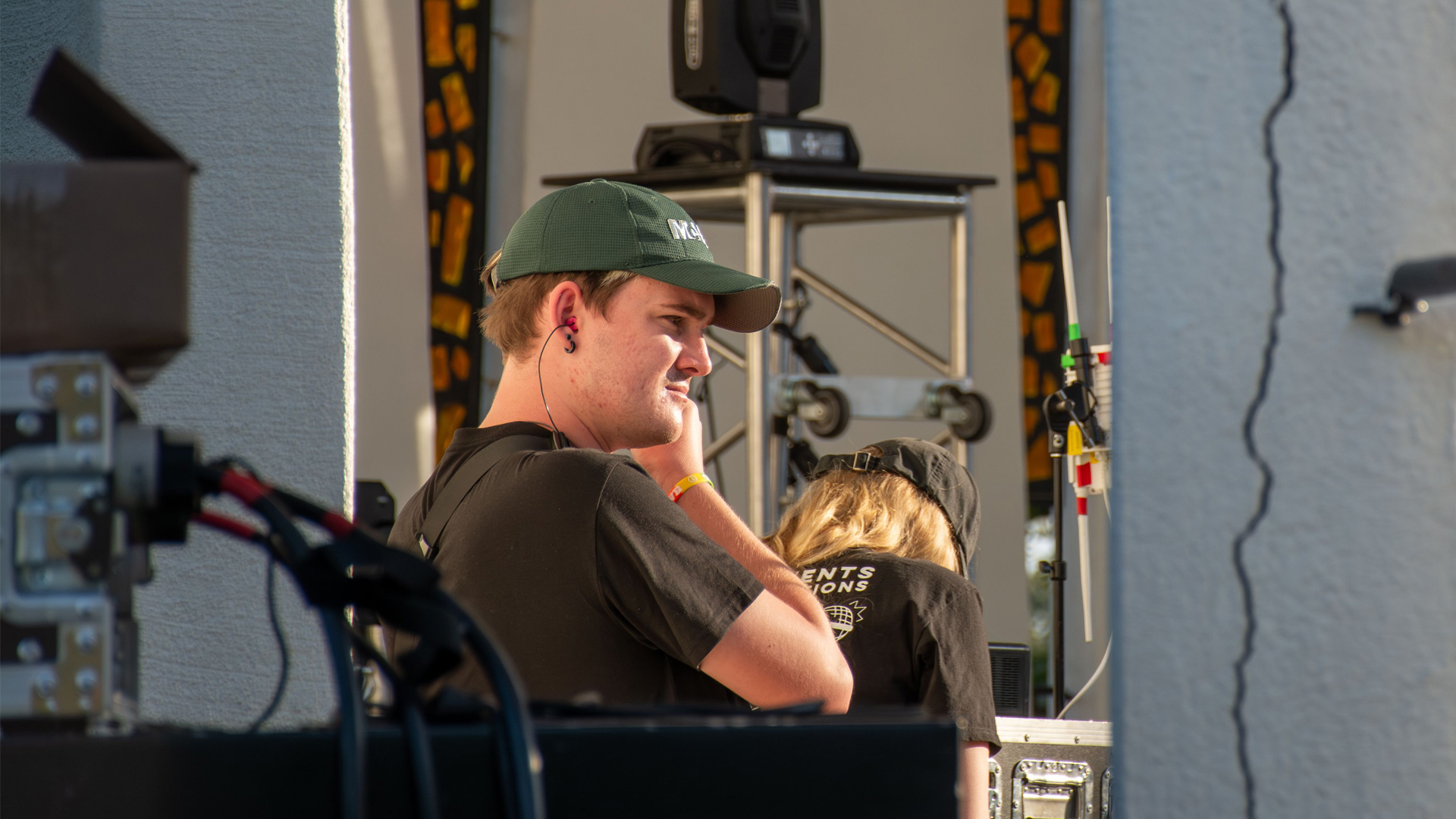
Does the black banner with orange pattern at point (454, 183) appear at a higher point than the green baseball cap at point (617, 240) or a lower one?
higher

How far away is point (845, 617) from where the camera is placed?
2.24 metres

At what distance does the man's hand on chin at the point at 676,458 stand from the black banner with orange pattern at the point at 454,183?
11.2 ft

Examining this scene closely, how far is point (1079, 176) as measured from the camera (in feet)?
16.2

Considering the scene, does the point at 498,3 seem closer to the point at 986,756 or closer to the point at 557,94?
the point at 557,94

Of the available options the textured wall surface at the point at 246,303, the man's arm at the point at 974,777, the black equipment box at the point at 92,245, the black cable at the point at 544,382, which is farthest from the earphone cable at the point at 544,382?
the man's arm at the point at 974,777

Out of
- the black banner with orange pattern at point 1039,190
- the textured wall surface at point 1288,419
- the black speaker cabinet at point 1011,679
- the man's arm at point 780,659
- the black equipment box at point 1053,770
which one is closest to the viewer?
the textured wall surface at point 1288,419

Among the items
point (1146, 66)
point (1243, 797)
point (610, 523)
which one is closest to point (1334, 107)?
point (1146, 66)

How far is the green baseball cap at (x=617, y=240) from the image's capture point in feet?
4.41

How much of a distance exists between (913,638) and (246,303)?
1.15 m

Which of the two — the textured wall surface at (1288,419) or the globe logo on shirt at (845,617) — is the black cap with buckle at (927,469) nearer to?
the globe logo on shirt at (845,617)

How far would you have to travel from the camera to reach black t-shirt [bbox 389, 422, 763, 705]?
1.08 metres

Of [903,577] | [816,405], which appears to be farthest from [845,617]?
[816,405]

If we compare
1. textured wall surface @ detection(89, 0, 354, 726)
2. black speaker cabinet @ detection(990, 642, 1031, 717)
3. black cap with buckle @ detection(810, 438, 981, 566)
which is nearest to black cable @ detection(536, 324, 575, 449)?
textured wall surface @ detection(89, 0, 354, 726)

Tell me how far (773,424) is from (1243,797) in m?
2.82
